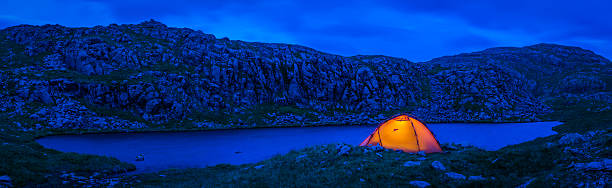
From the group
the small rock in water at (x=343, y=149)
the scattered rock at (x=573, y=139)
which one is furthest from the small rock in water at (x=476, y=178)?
the small rock in water at (x=343, y=149)

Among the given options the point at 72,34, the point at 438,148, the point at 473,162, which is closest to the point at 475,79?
the point at 438,148

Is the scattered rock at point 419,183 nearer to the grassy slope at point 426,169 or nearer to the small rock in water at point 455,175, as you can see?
the grassy slope at point 426,169

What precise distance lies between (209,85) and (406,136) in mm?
62481

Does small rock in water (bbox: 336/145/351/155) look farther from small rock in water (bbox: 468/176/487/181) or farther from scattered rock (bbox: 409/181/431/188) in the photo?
small rock in water (bbox: 468/176/487/181)

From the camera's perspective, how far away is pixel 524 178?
1071 cm

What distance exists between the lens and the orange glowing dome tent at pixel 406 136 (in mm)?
21984

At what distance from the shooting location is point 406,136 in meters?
22.5

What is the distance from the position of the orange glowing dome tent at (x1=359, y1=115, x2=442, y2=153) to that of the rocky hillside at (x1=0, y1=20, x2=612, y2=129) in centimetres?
4847

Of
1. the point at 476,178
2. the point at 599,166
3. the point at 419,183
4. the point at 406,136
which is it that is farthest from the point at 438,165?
the point at 406,136

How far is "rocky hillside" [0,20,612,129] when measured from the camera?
58781 millimetres

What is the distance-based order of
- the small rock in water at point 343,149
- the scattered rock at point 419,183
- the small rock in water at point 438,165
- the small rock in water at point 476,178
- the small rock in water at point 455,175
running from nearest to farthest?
the scattered rock at point 419,183, the small rock in water at point 476,178, the small rock in water at point 455,175, the small rock in water at point 438,165, the small rock in water at point 343,149

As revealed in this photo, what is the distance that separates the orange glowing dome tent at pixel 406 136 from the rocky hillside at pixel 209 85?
4847 centimetres

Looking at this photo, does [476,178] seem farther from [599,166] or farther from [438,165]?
[599,166]

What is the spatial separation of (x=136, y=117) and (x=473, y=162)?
63395mm
